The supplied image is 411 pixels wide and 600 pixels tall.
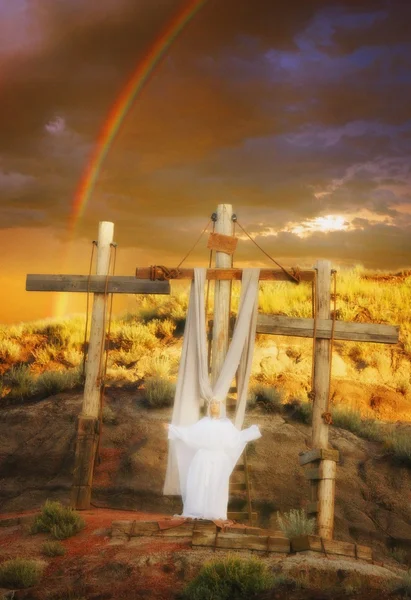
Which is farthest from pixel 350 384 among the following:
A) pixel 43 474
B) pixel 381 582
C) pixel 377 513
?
pixel 381 582

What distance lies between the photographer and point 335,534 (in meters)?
13.0

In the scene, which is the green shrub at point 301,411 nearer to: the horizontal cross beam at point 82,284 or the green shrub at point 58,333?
the horizontal cross beam at point 82,284

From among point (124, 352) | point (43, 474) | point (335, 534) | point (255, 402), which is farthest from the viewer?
point (124, 352)

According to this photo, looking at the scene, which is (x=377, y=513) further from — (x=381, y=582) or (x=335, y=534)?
(x=381, y=582)

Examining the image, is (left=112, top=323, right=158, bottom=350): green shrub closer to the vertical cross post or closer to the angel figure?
the vertical cross post

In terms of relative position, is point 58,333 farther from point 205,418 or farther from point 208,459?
point 208,459

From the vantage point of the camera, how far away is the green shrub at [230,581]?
7.09 m

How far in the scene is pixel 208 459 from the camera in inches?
394

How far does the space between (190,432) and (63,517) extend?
2.48 meters

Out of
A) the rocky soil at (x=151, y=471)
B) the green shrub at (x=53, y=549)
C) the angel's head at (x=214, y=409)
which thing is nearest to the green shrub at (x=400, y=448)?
the rocky soil at (x=151, y=471)

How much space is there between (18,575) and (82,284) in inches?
236

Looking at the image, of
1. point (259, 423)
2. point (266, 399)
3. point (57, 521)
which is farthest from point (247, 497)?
point (266, 399)

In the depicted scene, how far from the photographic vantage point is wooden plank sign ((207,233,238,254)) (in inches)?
468

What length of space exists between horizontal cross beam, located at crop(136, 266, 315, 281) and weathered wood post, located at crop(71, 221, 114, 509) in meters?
1.30
